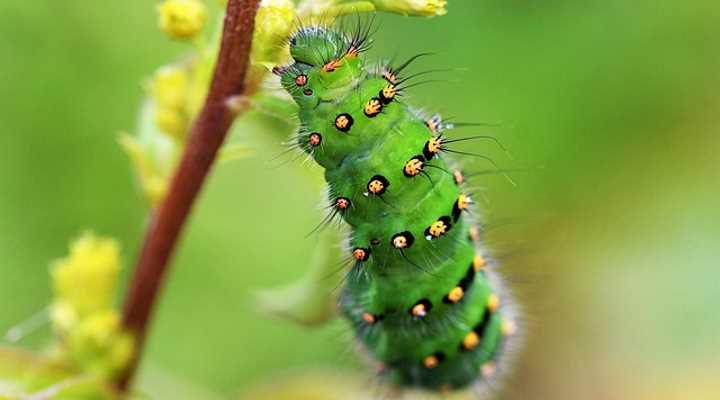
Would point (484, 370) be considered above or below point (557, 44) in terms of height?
below

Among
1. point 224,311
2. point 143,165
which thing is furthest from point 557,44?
point 143,165

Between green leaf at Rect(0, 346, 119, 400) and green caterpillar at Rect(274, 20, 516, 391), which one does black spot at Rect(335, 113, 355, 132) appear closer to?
green caterpillar at Rect(274, 20, 516, 391)

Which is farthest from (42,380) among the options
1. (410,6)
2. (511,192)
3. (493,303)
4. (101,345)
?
(511,192)

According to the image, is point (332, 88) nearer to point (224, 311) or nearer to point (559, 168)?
point (224, 311)

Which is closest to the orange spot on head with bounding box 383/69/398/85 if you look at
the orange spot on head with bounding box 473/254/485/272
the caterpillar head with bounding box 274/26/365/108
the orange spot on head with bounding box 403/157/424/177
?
the caterpillar head with bounding box 274/26/365/108

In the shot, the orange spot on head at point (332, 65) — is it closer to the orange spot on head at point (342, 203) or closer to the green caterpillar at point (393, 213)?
the green caterpillar at point (393, 213)

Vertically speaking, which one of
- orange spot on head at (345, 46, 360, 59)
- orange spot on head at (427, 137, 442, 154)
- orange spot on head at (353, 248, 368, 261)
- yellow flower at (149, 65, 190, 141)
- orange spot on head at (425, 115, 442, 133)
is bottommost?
orange spot on head at (353, 248, 368, 261)
